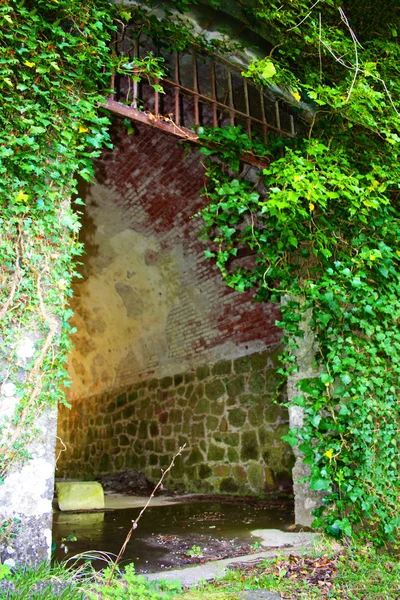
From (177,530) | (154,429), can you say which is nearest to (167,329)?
(154,429)

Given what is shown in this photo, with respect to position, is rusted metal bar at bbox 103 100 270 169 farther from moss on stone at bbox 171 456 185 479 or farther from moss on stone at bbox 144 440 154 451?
moss on stone at bbox 144 440 154 451

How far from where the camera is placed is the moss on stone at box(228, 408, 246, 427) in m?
6.64

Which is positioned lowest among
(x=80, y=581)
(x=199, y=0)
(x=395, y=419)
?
(x=80, y=581)

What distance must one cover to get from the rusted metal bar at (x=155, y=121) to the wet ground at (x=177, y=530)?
99.7 inches

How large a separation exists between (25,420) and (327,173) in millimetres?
2465

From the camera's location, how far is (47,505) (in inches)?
94.7

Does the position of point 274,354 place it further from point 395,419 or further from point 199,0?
point 199,0

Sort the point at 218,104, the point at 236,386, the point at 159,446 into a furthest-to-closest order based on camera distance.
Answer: the point at 159,446
the point at 236,386
the point at 218,104

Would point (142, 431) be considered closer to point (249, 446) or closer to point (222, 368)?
point (222, 368)

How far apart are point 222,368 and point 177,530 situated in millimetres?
2828

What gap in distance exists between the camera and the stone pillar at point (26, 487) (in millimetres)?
2289

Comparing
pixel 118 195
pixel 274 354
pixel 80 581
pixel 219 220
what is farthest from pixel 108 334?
pixel 80 581

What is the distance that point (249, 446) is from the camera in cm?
648

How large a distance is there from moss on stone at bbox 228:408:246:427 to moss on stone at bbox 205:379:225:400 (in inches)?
12.2
